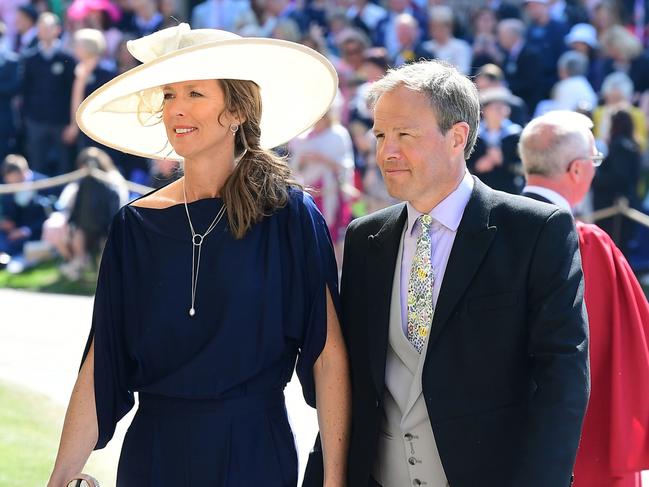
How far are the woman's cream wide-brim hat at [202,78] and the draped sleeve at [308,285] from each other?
0.44m

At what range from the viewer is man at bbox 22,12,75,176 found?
539 inches

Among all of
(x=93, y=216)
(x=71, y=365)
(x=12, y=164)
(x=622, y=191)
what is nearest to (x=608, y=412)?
(x=71, y=365)

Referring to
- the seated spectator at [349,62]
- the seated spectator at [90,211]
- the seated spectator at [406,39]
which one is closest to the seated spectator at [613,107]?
the seated spectator at [406,39]

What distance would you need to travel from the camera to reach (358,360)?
11.2 feet

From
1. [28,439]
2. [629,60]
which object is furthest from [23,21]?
[28,439]

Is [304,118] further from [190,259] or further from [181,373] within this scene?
[181,373]

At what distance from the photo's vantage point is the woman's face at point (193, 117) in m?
3.49

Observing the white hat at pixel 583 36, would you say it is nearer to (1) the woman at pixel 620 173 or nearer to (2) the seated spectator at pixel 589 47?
(2) the seated spectator at pixel 589 47

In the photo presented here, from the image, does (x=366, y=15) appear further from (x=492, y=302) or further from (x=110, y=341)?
(x=492, y=302)

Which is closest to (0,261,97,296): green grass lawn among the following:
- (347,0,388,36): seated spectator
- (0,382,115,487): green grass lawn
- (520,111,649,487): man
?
(0,382,115,487): green grass lawn

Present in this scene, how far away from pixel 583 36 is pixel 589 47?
0.63 feet

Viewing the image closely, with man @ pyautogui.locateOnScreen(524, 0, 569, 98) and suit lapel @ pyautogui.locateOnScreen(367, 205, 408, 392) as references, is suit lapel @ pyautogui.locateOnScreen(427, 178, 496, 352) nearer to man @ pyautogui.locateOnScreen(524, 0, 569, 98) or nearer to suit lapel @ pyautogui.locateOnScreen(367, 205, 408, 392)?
suit lapel @ pyautogui.locateOnScreen(367, 205, 408, 392)

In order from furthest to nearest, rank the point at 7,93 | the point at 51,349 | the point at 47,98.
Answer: the point at 7,93 < the point at 47,98 < the point at 51,349

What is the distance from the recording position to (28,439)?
654 cm
